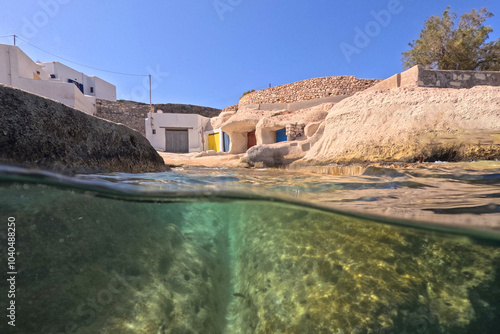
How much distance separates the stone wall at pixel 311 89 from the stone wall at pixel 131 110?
13.1 metres

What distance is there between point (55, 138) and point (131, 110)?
32968 mm

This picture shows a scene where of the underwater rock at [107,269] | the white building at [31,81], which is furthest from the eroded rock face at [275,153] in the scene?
the white building at [31,81]

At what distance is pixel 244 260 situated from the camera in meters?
2.71

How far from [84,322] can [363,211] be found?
8.85 feet

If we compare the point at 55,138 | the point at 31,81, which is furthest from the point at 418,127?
the point at 31,81

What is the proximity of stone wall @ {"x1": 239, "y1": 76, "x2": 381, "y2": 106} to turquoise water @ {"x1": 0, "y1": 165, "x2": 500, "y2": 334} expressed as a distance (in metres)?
21.1

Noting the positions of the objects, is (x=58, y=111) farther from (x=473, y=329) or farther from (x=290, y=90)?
(x=290, y=90)

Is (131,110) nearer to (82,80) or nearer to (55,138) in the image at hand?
(82,80)

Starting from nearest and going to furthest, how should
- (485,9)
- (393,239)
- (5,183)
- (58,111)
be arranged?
(5,183) → (393,239) → (58,111) → (485,9)

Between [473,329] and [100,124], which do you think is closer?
[473,329]

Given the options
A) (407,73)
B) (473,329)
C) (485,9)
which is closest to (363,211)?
(473,329)

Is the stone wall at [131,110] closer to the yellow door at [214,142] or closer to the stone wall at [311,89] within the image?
the yellow door at [214,142]

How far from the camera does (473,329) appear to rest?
192 cm

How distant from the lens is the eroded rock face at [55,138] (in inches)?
106
